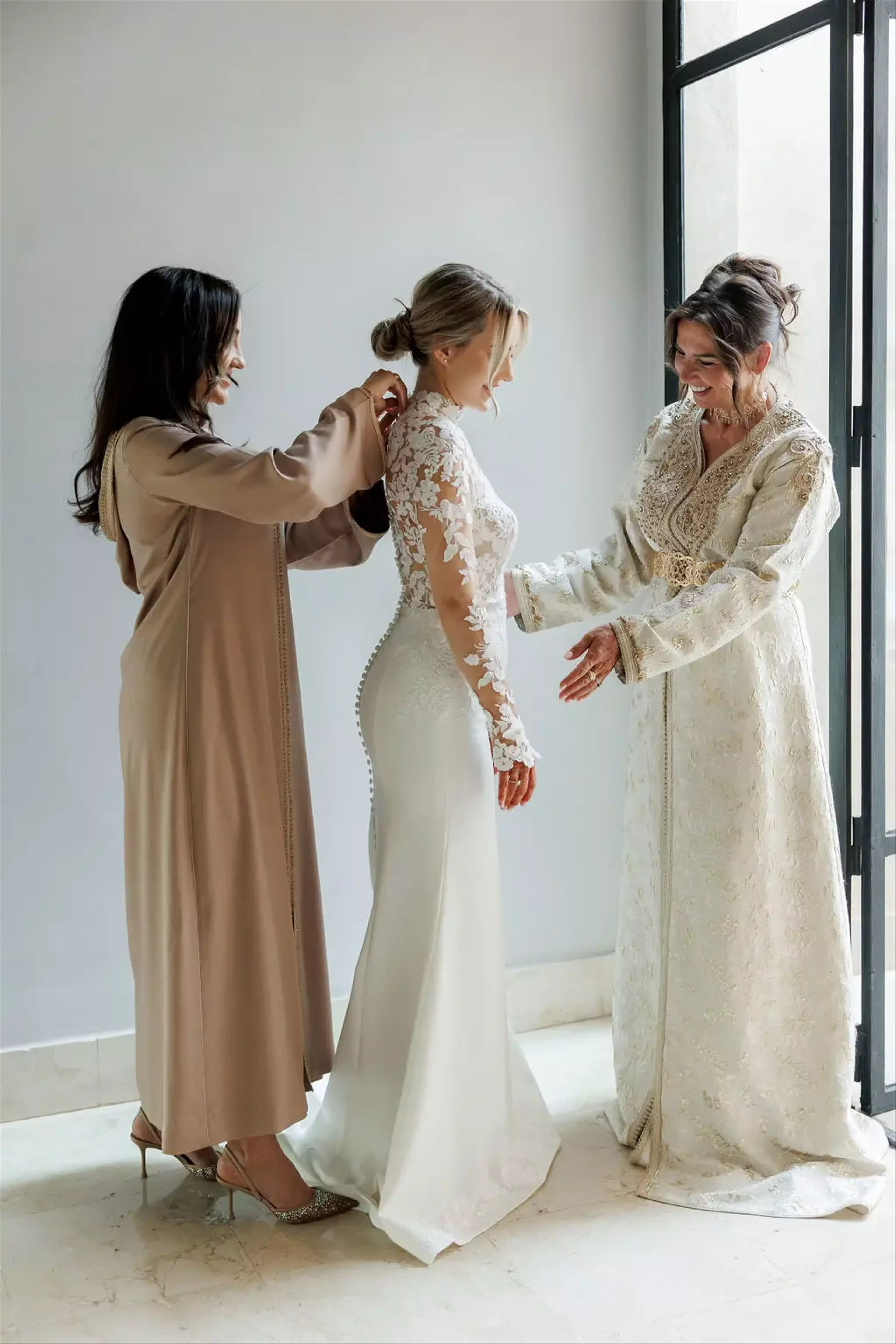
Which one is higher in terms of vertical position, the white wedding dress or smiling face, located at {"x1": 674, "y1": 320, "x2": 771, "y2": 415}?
smiling face, located at {"x1": 674, "y1": 320, "x2": 771, "y2": 415}

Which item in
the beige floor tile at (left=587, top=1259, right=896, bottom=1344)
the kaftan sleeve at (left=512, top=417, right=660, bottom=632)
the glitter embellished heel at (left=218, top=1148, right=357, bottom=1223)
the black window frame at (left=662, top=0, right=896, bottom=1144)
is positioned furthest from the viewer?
the kaftan sleeve at (left=512, top=417, right=660, bottom=632)

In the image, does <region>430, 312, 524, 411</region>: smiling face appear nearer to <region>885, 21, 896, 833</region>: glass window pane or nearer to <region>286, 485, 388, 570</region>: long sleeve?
<region>286, 485, 388, 570</region>: long sleeve

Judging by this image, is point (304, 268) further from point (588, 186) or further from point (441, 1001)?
point (441, 1001)

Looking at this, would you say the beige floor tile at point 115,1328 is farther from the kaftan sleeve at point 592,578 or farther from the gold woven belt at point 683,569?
the gold woven belt at point 683,569

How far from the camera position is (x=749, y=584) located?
2.44m

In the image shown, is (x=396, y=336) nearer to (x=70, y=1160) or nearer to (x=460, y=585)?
(x=460, y=585)

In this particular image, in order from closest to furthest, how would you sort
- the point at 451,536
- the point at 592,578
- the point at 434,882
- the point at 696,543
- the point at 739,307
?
the point at 451,536, the point at 434,882, the point at 739,307, the point at 696,543, the point at 592,578

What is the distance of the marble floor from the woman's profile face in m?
1.58

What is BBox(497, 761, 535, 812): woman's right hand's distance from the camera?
2.33m

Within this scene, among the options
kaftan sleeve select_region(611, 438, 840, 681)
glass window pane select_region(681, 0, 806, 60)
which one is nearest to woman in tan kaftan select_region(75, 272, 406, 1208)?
kaftan sleeve select_region(611, 438, 840, 681)

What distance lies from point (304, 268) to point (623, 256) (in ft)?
3.09

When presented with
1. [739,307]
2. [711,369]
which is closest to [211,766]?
[711,369]

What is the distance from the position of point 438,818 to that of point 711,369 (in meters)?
1.05

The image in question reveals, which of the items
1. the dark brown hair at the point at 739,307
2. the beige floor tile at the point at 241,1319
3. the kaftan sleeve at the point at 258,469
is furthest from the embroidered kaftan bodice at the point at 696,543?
the beige floor tile at the point at 241,1319
